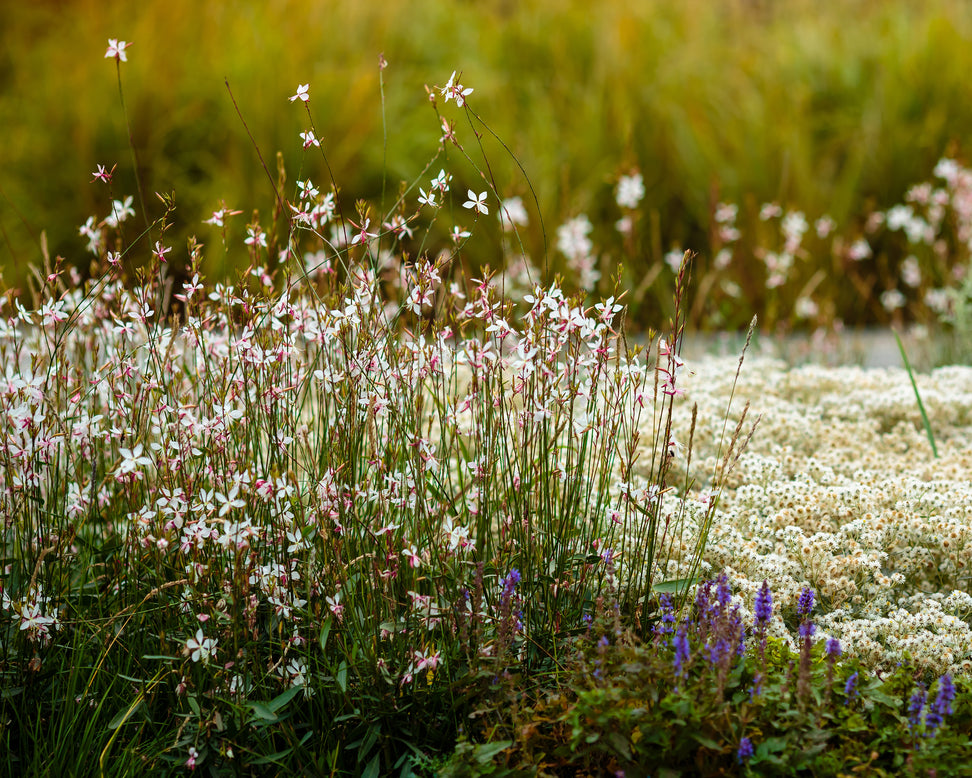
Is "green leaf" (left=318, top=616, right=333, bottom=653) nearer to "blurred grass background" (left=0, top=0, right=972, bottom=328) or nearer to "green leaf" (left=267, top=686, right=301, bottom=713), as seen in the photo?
"green leaf" (left=267, top=686, right=301, bottom=713)

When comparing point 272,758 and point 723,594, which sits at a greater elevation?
point 723,594

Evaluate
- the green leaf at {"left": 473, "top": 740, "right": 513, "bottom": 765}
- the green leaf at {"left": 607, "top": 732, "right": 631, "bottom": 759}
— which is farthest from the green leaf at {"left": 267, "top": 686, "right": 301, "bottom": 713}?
the green leaf at {"left": 607, "top": 732, "right": 631, "bottom": 759}

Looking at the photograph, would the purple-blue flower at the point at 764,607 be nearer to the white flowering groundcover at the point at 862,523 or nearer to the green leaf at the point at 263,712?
the white flowering groundcover at the point at 862,523

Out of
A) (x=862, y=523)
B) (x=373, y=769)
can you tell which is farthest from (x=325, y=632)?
(x=862, y=523)

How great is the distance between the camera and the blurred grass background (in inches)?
253

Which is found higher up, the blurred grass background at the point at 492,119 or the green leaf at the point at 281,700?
the blurred grass background at the point at 492,119

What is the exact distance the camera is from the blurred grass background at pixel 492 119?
6426 mm

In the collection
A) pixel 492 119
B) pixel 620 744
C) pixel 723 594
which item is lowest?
pixel 620 744

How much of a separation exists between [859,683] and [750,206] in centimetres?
422

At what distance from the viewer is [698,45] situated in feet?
27.9

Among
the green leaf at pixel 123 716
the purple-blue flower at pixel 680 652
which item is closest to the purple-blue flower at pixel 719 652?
the purple-blue flower at pixel 680 652

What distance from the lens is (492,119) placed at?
7055 mm

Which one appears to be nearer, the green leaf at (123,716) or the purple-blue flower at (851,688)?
the purple-blue flower at (851,688)

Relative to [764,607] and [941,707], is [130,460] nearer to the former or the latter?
[764,607]
